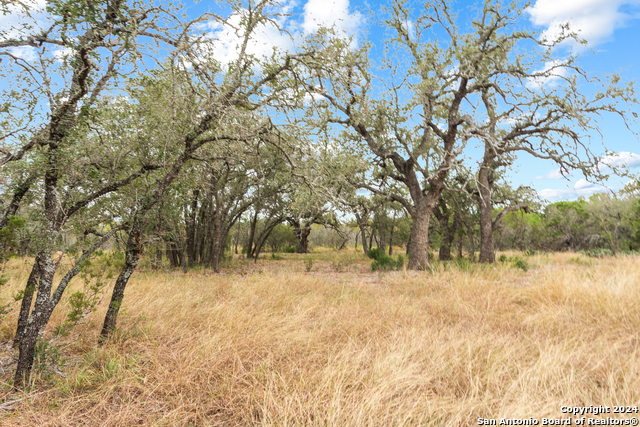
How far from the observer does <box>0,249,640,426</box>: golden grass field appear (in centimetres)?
260

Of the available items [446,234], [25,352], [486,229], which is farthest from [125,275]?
[446,234]

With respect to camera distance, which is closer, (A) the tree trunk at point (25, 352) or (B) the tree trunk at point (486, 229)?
(A) the tree trunk at point (25, 352)

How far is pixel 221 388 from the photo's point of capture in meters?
2.90

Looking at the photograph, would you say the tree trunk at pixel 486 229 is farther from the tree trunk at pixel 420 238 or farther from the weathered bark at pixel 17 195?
the weathered bark at pixel 17 195

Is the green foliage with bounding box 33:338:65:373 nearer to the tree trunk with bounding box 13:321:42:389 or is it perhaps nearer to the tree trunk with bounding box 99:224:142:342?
the tree trunk with bounding box 13:321:42:389

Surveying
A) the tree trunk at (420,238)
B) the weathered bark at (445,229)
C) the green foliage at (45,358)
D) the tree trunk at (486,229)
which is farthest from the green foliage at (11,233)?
the weathered bark at (445,229)

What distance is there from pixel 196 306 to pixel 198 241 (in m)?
10.4

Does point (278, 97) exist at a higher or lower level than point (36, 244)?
higher

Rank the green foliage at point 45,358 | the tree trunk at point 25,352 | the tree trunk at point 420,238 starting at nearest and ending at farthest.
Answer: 1. the tree trunk at point 25,352
2. the green foliage at point 45,358
3. the tree trunk at point 420,238

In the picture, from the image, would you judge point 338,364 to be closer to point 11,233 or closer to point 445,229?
point 11,233

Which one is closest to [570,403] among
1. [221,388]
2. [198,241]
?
[221,388]

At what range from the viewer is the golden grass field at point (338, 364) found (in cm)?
260

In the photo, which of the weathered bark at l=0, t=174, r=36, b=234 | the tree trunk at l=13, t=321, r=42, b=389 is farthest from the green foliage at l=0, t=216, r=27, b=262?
the tree trunk at l=13, t=321, r=42, b=389

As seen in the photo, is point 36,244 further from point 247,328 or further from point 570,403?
point 570,403
